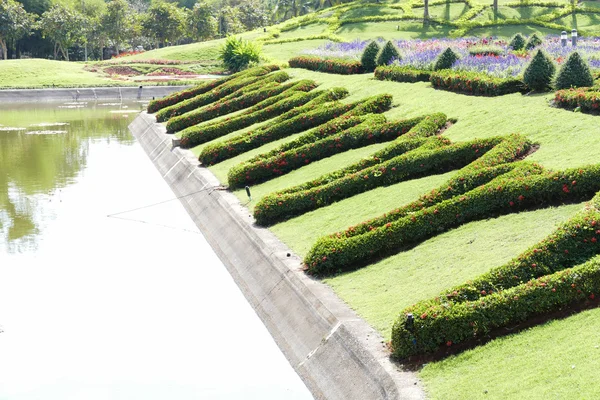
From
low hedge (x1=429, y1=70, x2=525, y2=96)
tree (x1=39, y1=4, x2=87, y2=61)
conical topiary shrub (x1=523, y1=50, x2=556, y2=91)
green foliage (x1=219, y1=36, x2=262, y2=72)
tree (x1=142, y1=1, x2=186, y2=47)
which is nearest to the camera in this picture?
conical topiary shrub (x1=523, y1=50, x2=556, y2=91)

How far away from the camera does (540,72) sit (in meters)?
19.7

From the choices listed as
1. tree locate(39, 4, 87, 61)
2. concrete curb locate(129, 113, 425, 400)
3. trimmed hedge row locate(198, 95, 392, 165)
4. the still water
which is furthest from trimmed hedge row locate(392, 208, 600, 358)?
tree locate(39, 4, 87, 61)

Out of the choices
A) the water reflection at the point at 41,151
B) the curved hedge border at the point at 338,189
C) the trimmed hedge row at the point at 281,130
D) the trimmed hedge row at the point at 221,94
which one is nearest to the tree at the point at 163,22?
the water reflection at the point at 41,151

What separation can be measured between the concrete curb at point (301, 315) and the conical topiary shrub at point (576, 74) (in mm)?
8049

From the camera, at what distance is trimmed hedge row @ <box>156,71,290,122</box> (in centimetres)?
3281

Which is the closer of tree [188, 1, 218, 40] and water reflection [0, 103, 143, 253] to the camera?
water reflection [0, 103, 143, 253]

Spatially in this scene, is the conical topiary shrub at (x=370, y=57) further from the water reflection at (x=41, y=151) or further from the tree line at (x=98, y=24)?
the tree line at (x=98, y=24)

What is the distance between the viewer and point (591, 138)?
47.7 feet

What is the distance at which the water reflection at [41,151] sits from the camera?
19953mm

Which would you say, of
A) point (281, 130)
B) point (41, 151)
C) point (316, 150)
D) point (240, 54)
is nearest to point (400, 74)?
point (281, 130)

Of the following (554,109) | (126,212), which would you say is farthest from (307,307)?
(126,212)

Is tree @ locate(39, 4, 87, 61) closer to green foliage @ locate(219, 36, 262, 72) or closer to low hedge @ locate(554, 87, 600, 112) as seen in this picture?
green foliage @ locate(219, 36, 262, 72)

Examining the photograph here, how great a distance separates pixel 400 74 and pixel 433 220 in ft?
47.4

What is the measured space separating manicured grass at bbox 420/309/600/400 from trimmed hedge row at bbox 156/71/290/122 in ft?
80.7
